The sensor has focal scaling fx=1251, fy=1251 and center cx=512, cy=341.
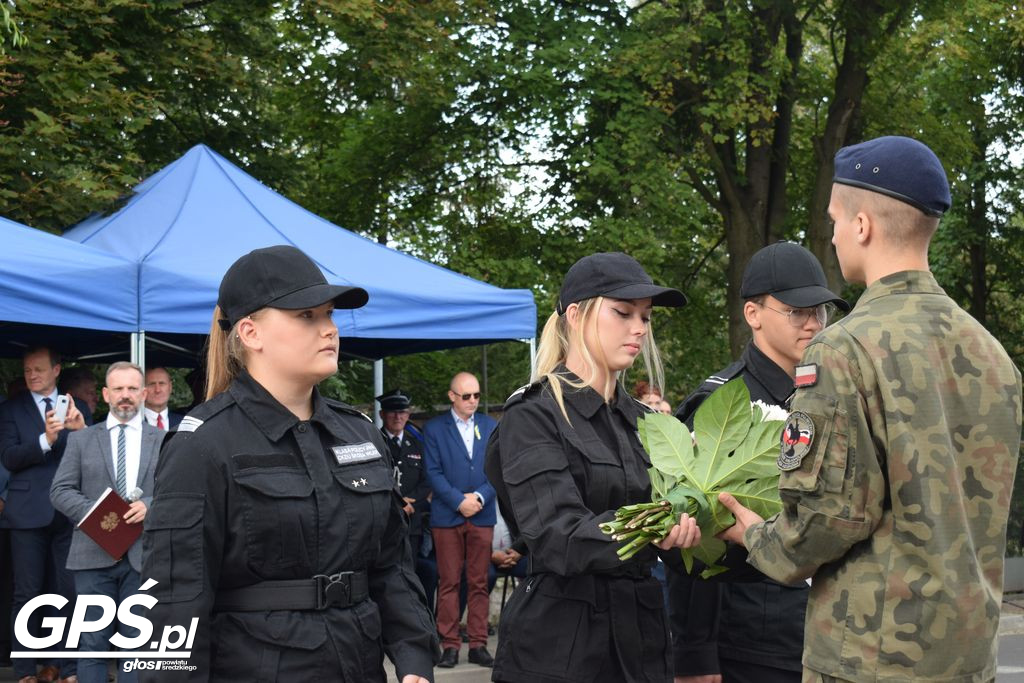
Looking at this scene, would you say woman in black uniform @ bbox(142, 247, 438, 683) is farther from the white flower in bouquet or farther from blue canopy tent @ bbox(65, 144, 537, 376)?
blue canopy tent @ bbox(65, 144, 537, 376)

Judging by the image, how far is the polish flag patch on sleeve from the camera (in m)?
2.68

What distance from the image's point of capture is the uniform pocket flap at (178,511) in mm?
2920

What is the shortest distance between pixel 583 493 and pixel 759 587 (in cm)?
61

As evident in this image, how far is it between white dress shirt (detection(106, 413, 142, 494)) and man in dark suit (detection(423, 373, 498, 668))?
2.93 m

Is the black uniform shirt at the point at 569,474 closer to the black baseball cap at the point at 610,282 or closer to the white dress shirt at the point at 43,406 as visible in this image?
the black baseball cap at the point at 610,282

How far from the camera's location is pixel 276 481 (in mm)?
3049

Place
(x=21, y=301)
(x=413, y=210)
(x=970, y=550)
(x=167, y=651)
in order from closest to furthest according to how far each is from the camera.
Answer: (x=970, y=550) → (x=167, y=651) → (x=21, y=301) → (x=413, y=210)

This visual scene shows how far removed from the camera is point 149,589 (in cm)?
292

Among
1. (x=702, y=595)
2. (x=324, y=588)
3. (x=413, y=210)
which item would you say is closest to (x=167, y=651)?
(x=324, y=588)

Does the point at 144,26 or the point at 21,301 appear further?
the point at 144,26

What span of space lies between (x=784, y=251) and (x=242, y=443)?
1.92 m

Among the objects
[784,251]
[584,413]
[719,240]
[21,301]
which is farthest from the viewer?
[719,240]

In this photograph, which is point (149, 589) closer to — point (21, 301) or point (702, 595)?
point (702, 595)

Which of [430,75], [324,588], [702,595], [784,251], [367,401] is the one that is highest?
[430,75]
